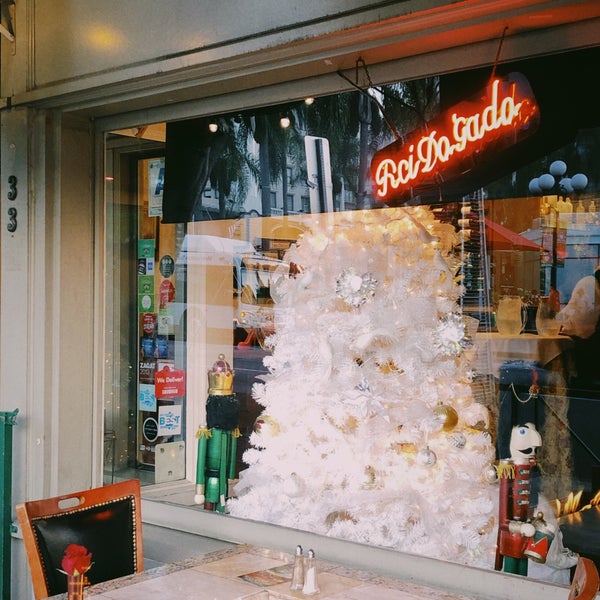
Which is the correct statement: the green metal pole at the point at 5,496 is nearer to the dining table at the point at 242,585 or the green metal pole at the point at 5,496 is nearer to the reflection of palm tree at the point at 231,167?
the reflection of palm tree at the point at 231,167

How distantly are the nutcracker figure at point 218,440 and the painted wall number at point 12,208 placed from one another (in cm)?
140

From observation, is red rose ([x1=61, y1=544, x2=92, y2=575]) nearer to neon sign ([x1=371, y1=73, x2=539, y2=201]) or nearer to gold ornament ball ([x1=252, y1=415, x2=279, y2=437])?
gold ornament ball ([x1=252, y1=415, x2=279, y2=437])

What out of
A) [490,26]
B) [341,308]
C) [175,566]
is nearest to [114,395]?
[341,308]

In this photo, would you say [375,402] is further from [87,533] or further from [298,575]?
[87,533]

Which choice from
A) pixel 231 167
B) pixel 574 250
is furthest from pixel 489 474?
pixel 231 167

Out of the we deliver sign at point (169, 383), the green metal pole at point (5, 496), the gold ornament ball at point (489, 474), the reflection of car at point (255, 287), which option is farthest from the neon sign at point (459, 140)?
the green metal pole at point (5, 496)

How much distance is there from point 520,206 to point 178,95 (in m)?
1.86

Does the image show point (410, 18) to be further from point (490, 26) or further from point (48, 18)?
point (48, 18)

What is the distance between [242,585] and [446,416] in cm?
135

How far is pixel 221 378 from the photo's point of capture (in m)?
4.57

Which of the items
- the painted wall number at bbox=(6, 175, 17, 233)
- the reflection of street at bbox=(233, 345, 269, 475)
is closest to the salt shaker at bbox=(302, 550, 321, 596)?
the reflection of street at bbox=(233, 345, 269, 475)

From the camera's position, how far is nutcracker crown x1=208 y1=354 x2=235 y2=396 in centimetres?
454

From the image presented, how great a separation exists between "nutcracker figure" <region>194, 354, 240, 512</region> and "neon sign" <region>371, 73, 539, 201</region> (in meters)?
1.38

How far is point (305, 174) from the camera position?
165 inches
